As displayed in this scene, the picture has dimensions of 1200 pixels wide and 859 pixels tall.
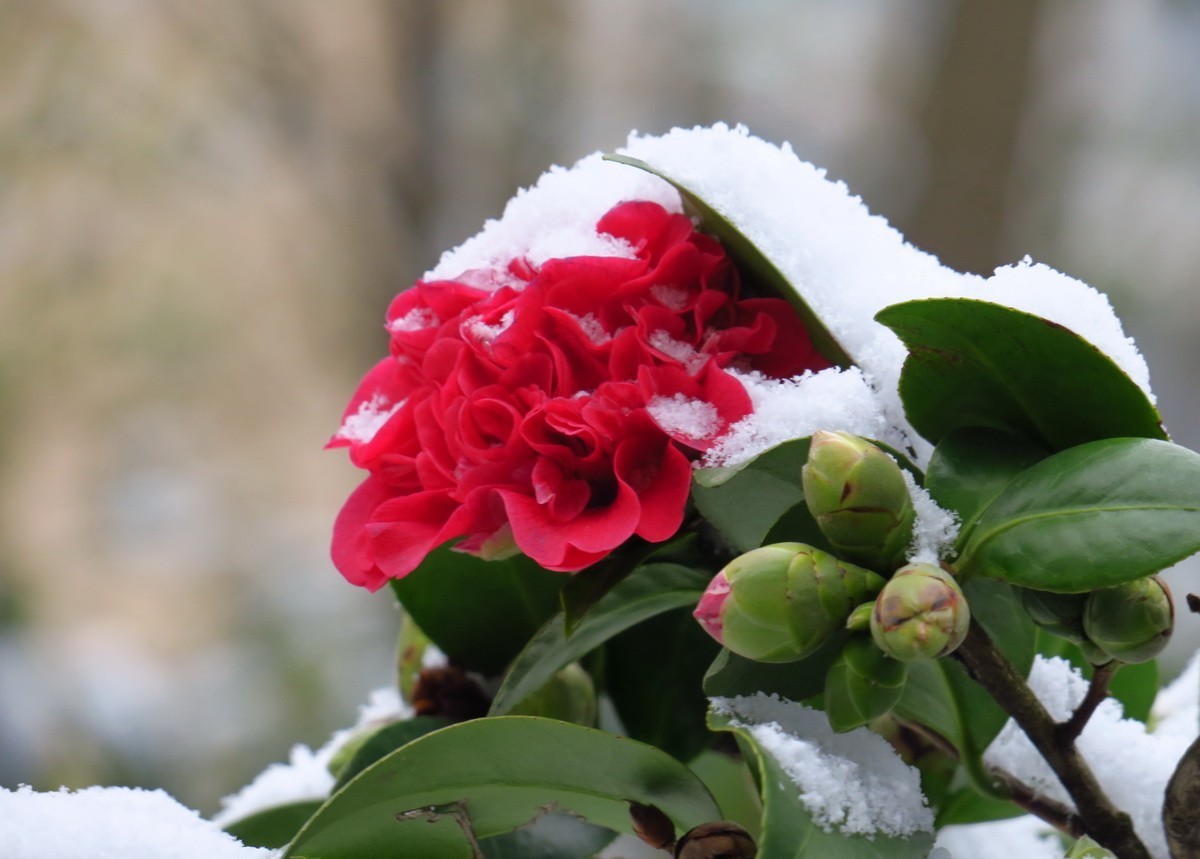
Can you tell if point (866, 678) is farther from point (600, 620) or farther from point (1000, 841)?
point (1000, 841)

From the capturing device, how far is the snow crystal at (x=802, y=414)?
0.39 meters

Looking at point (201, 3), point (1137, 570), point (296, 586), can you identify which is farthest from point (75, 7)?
point (1137, 570)

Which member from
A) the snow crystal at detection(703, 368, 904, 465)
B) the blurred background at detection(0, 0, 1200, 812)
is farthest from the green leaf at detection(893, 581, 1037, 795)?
the blurred background at detection(0, 0, 1200, 812)

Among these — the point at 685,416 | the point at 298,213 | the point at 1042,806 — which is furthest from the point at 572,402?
the point at 298,213

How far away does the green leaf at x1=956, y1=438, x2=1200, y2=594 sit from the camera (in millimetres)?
338

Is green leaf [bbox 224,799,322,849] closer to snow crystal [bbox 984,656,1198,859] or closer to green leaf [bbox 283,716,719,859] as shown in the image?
green leaf [bbox 283,716,719,859]

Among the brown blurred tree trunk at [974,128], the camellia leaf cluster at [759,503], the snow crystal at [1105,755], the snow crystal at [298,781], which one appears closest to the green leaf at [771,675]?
the camellia leaf cluster at [759,503]

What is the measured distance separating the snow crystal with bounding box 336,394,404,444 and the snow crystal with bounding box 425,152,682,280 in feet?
0.19

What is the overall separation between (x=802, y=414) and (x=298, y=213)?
2.76 m

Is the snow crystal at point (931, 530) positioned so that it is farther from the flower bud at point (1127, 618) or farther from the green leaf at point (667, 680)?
the green leaf at point (667, 680)

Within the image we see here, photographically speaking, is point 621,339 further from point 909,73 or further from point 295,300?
point 295,300

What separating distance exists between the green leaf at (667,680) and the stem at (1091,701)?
162mm

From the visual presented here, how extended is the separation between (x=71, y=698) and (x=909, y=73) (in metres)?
2.24

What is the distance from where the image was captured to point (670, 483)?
1.30ft
